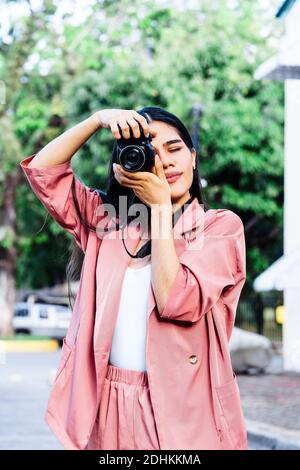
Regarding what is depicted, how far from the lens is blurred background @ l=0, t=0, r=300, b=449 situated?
55.5 feet

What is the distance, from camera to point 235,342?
16.5 meters

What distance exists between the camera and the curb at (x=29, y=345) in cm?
2634

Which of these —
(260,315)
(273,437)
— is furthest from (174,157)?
(260,315)

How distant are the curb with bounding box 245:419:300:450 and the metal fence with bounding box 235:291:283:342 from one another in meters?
19.5

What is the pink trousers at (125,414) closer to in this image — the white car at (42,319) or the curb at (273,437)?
the curb at (273,437)

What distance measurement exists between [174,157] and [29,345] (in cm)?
2447

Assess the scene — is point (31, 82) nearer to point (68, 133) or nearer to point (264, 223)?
point (264, 223)

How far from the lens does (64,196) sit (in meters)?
2.59

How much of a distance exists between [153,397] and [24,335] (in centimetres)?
2941

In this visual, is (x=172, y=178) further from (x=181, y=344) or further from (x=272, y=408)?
(x=272, y=408)

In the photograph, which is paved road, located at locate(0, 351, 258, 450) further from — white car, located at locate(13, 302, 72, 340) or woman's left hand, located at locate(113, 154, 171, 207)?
white car, located at locate(13, 302, 72, 340)

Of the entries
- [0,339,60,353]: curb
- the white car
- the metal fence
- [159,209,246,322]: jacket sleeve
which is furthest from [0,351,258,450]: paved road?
the metal fence

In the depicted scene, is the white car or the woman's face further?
the white car

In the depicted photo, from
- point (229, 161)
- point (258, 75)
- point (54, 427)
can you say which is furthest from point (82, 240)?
point (229, 161)
